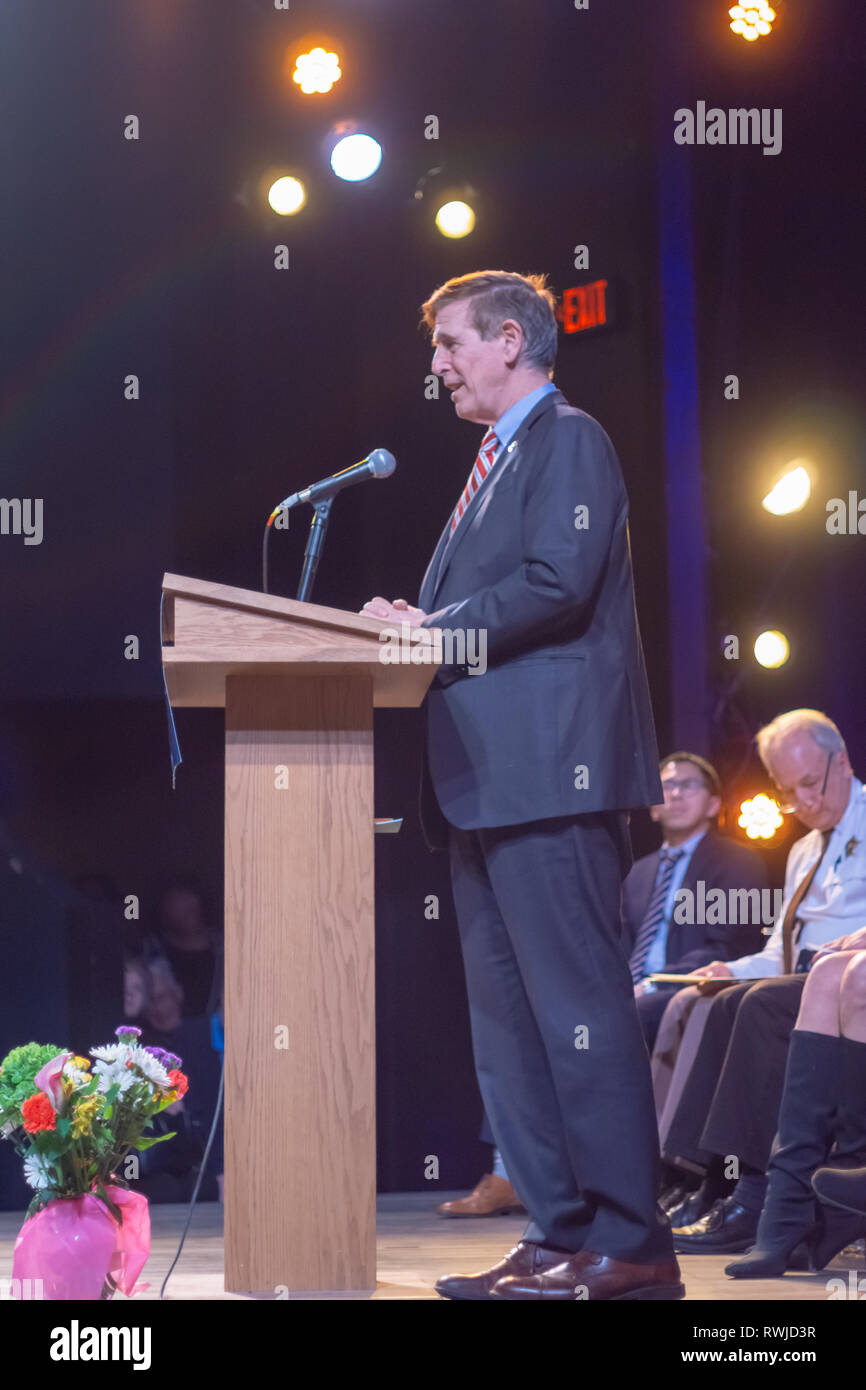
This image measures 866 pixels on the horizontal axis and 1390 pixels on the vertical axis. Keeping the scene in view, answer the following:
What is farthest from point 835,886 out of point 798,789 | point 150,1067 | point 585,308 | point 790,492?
point 585,308

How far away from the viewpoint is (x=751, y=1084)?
10.9 feet

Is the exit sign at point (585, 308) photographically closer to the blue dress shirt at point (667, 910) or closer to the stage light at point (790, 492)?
the stage light at point (790, 492)

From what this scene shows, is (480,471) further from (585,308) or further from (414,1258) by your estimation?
(585,308)

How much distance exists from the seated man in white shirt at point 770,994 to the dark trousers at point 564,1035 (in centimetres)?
112

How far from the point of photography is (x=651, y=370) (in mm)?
4820

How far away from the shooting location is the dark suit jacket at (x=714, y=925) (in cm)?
416

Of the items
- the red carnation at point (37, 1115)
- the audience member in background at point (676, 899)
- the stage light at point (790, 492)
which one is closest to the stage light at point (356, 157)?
the stage light at point (790, 492)

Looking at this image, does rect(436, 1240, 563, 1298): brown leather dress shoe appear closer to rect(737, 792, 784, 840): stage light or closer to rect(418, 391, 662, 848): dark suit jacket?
rect(418, 391, 662, 848): dark suit jacket

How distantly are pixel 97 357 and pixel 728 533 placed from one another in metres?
2.05

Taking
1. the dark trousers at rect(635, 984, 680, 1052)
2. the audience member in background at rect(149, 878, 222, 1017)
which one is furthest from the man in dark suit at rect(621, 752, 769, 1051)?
the audience member in background at rect(149, 878, 222, 1017)

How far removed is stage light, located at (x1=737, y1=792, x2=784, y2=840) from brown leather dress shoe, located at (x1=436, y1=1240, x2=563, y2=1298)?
288 cm

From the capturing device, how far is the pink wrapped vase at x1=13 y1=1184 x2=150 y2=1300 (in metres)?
2.00

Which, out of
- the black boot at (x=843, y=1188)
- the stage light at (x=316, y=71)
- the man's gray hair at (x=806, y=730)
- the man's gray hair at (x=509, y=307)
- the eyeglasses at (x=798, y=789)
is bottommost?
the black boot at (x=843, y=1188)
